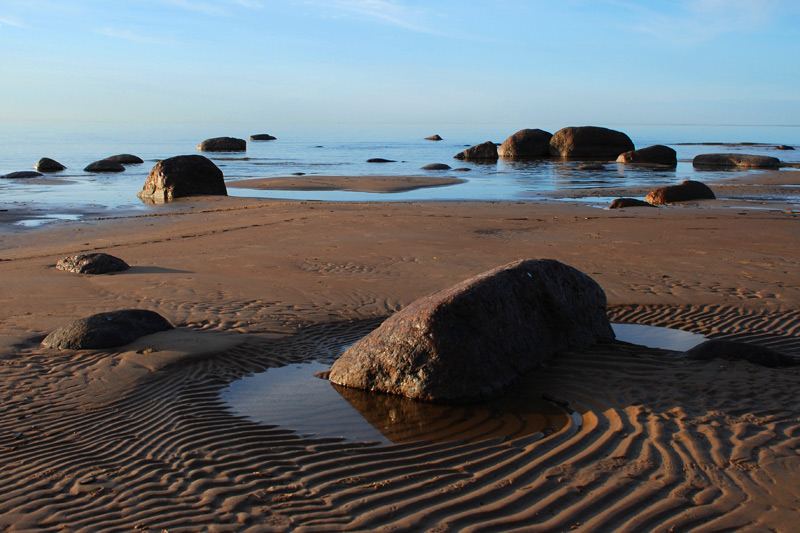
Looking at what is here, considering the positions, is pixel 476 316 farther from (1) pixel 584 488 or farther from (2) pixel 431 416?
(1) pixel 584 488

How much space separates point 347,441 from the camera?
193 inches

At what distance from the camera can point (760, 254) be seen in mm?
11727

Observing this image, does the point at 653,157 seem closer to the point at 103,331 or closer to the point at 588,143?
the point at 588,143

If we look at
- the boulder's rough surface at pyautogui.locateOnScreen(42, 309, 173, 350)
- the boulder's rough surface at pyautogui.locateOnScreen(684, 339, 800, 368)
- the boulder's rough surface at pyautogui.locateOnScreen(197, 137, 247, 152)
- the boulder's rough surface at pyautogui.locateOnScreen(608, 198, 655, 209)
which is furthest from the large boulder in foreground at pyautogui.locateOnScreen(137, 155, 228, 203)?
the boulder's rough surface at pyautogui.locateOnScreen(197, 137, 247, 152)

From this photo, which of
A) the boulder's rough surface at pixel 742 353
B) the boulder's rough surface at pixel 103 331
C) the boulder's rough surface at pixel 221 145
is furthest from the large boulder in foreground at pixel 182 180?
the boulder's rough surface at pixel 221 145

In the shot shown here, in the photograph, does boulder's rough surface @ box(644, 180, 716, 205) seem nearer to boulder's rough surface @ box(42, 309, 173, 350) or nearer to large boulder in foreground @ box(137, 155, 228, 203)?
large boulder in foreground @ box(137, 155, 228, 203)

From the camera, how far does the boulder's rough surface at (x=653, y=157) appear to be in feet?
143

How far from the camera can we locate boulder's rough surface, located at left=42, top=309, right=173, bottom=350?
22.6 ft

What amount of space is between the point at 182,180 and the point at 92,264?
14.4 m

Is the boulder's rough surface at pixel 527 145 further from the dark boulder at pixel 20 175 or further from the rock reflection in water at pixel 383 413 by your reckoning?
the rock reflection in water at pixel 383 413

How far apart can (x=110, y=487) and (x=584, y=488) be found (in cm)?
280

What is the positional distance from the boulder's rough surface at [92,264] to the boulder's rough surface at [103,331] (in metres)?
3.32

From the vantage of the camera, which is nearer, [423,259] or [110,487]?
A: [110,487]

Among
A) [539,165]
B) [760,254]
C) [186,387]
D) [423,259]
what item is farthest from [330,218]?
[539,165]
